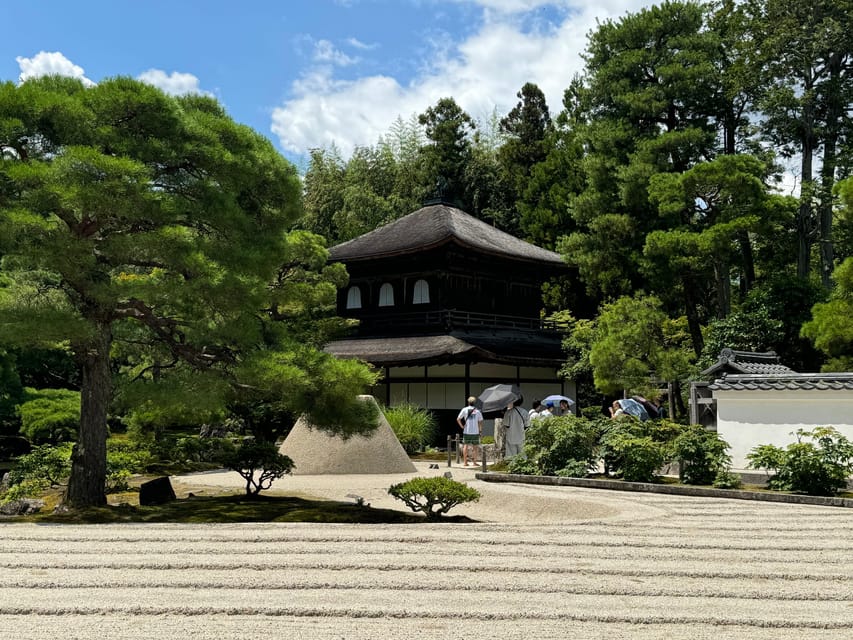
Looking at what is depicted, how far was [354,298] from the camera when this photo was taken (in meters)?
26.9

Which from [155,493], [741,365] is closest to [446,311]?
[741,365]

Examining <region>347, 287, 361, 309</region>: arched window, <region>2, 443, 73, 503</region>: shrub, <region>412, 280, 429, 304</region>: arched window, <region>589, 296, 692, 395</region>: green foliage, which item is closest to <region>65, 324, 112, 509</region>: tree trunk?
<region>2, 443, 73, 503</region>: shrub

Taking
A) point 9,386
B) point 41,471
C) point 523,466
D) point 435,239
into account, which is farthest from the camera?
point 435,239

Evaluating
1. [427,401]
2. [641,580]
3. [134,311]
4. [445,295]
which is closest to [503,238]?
[445,295]

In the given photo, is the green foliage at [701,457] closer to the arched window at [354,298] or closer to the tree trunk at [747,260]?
the tree trunk at [747,260]

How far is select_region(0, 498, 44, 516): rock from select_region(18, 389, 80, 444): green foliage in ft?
18.8

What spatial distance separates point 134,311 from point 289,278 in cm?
1120

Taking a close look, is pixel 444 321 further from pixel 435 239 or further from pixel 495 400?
pixel 495 400

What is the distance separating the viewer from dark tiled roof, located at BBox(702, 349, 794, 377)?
592 inches

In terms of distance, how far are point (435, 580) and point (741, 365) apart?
10937 millimetres

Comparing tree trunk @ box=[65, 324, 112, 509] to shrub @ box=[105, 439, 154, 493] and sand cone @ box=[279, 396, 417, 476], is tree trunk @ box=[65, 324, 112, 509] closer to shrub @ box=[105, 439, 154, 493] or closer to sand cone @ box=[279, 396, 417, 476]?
shrub @ box=[105, 439, 154, 493]

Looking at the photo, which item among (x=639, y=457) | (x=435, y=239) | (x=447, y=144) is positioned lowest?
(x=639, y=457)

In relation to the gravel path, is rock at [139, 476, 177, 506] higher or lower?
higher

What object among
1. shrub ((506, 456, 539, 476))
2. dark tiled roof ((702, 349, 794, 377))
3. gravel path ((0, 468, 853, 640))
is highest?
dark tiled roof ((702, 349, 794, 377))
